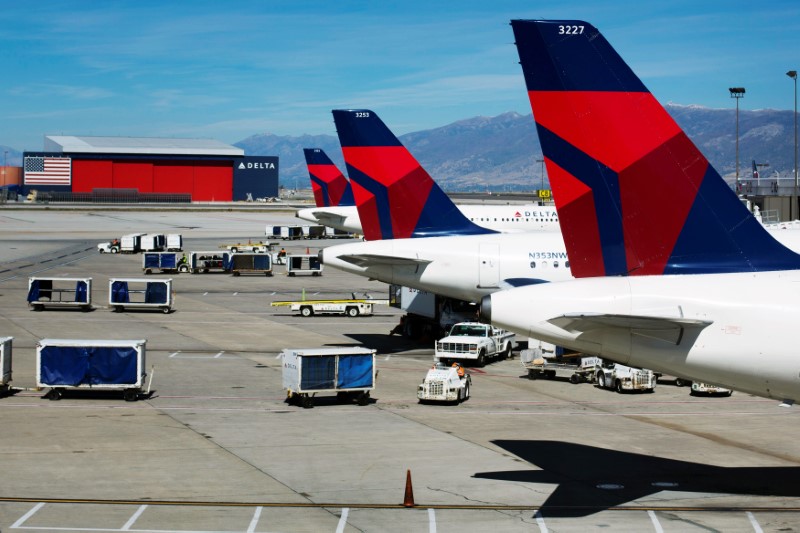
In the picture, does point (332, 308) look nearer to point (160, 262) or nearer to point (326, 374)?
point (326, 374)

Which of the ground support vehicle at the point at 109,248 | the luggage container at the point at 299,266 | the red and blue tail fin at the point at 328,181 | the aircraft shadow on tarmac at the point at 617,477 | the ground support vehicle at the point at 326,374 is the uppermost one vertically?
the red and blue tail fin at the point at 328,181

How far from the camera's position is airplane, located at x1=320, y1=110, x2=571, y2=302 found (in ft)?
155

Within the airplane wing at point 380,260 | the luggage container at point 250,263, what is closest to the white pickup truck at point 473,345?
the airplane wing at point 380,260

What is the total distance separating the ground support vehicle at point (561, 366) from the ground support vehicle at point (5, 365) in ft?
68.5

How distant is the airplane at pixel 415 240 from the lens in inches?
1855

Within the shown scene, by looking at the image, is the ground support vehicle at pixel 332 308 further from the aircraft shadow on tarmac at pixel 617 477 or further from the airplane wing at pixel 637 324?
the airplane wing at pixel 637 324

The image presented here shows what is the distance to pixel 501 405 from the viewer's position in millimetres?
37781

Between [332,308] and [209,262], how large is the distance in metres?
35.5

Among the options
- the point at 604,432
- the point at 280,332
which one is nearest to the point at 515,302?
the point at 604,432

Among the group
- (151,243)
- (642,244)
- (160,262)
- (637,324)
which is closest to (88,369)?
(642,244)

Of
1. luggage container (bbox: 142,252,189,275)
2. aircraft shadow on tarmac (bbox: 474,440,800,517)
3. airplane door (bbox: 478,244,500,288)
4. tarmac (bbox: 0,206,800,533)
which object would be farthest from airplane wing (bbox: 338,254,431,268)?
luggage container (bbox: 142,252,189,275)

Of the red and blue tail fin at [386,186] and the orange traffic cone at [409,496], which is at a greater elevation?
the red and blue tail fin at [386,186]

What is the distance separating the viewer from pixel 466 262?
47094mm

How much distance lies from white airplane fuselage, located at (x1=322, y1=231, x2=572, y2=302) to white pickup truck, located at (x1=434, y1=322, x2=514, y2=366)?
2080 mm
